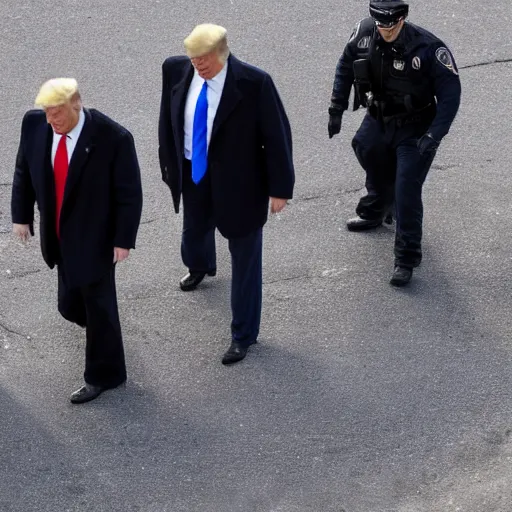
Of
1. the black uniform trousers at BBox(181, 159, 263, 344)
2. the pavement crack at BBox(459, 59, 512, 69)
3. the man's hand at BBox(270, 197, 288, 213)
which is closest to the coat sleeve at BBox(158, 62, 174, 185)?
the black uniform trousers at BBox(181, 159, 263, 344)

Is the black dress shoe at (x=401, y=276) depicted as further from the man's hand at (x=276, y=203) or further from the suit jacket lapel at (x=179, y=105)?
the suit jacket lapel at (x=179, y=105)

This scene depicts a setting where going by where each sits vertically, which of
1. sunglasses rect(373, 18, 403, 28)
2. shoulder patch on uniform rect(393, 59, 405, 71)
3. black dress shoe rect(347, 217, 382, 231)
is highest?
Result: sunglasses rect(373, 18, 403, 28)

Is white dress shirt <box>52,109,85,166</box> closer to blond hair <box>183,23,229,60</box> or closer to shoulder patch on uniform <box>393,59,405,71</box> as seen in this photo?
blond hair <box>183,23,229,60</box>

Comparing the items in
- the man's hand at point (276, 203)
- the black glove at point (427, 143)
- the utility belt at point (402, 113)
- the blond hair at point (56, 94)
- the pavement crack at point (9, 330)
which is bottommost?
the pavement crack at point (9, 330)

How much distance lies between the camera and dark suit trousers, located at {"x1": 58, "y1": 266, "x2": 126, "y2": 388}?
6266 mm

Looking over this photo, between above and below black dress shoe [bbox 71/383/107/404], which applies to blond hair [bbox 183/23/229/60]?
above

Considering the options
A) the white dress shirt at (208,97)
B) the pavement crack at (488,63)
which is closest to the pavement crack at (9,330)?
the white dress shirt at (208,97)

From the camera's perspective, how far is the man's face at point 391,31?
269 inches

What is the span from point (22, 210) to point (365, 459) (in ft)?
6.92

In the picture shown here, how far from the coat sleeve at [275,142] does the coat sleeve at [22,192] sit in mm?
1185

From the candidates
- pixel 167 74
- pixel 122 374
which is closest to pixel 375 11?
pixel 167 74

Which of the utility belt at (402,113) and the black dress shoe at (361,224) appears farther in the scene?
the black dress shoe at (361,224)

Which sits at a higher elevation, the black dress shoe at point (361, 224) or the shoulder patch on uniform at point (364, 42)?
the shoulder patch on uniform at point (364, 42)

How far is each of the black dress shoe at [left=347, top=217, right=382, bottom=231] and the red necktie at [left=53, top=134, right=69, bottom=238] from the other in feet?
7.56
